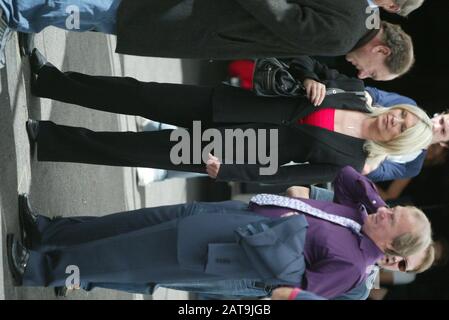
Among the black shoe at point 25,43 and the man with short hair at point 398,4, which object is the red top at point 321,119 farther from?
the black shoe at point 25,43

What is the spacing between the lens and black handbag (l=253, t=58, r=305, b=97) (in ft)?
9.68

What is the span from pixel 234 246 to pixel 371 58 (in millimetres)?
1229

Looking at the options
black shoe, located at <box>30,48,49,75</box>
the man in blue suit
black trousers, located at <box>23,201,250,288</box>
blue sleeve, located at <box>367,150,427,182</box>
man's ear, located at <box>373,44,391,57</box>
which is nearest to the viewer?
the man in blue suit

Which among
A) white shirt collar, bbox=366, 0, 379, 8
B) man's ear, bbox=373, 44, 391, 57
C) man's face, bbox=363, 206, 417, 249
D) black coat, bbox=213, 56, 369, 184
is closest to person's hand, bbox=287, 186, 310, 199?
black coat, bbox=213, 56, 369, 184

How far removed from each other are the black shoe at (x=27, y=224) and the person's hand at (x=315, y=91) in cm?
146

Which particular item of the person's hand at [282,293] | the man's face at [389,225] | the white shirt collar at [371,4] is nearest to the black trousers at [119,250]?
the person's hand at [282,293]

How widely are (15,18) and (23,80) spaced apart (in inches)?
29.0

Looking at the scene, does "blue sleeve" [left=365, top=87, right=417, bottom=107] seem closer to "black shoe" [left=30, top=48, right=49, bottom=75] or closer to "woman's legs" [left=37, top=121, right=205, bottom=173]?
"woman's legs" [left=37, top=121, right=205, bottom=173]

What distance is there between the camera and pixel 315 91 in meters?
2.98

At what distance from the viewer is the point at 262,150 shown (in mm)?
3131

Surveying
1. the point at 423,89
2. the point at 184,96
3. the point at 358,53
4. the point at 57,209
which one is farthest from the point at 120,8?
the point at 423,89

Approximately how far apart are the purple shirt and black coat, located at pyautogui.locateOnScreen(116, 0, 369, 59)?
2.44ft

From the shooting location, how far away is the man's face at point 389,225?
2801 mm
